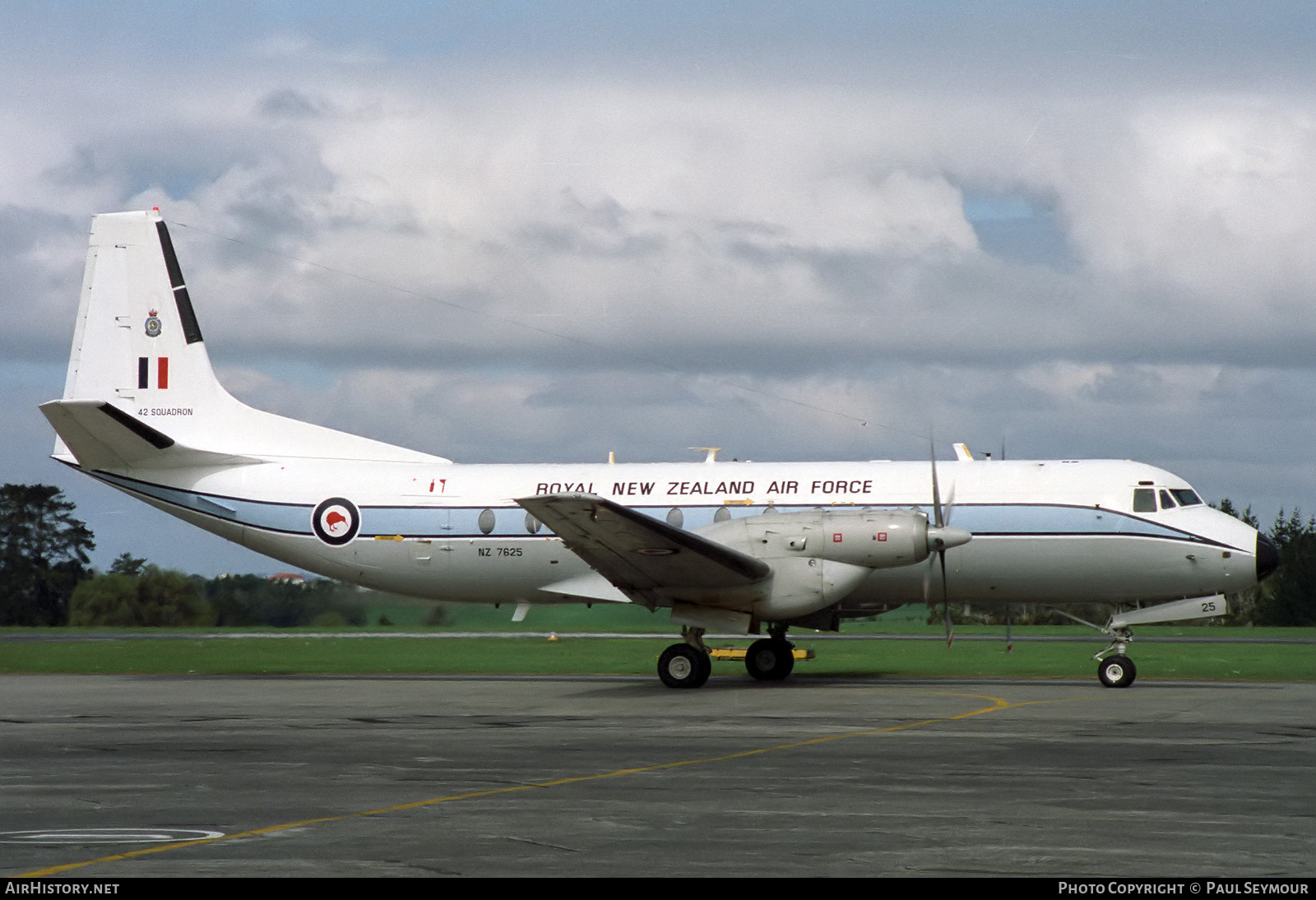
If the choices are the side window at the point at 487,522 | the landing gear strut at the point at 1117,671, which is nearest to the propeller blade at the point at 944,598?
the landing gear strut at the point at 1117,671

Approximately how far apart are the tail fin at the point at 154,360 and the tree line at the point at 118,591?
160 inches

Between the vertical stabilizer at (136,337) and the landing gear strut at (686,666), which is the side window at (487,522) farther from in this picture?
the vertical stabilizer at (136,337)

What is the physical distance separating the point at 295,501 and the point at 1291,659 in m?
21.7

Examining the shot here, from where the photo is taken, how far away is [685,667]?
869 inches

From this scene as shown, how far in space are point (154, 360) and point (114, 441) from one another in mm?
2520

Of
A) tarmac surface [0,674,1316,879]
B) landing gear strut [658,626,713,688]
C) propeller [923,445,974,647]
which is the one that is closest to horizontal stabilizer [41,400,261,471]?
tarmac surface [0,674,1316,879]

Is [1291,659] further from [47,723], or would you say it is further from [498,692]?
[47,723]

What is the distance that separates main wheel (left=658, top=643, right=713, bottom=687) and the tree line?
8882 mm

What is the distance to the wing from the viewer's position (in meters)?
20.2

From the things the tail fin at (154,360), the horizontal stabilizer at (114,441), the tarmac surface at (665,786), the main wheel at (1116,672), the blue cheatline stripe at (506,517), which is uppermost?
the tail fin at (154,360)

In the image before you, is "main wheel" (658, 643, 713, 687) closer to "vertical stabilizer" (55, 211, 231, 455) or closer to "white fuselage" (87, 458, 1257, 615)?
"white fuselage" (87, 458, 1257, 615)

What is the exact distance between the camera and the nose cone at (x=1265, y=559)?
2223 centimetres

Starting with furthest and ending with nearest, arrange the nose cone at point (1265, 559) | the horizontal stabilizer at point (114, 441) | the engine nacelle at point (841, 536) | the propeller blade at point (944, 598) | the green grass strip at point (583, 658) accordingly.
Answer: the green grass strip at point (583, 658), the horizontal stabilizer at point (114, 441), the nose cone at point (1265, 559), the propeller blade at point (944, 598), the engine nacelle at point (841, 536)

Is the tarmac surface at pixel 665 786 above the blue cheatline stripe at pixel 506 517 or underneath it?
underneath
